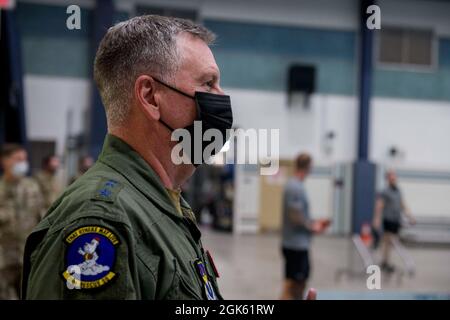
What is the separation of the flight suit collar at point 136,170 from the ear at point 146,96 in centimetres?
9

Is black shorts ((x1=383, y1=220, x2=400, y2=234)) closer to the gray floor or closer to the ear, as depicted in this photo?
the gray floor

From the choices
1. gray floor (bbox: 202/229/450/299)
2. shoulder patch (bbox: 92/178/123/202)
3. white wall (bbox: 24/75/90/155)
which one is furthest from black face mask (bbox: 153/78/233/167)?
white wall (bbox: 24/75/90/155)

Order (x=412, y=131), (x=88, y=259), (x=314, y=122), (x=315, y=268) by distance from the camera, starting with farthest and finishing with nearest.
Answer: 1. (x=412, y=131)
2. (x=314, y=122)
3. (x=315, y=268)
4. (x=88, y=259)

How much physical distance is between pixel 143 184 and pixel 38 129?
8.22m

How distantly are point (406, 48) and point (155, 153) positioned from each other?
10.1 metres

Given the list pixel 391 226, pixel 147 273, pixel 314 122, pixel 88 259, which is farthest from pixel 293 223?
pixel 314 122

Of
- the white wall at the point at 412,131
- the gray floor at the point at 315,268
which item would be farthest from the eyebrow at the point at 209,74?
the white wall at the point at 412,131

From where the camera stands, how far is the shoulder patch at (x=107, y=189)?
0.89m

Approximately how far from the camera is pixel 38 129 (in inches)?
338

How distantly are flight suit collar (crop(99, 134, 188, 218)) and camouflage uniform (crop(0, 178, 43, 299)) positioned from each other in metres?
2.81

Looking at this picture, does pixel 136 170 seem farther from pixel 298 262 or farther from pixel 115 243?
pixel 298 262

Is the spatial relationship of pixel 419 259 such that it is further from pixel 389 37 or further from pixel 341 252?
pixel 389 37

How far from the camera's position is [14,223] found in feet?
11.9

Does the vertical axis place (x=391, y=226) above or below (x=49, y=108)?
below
